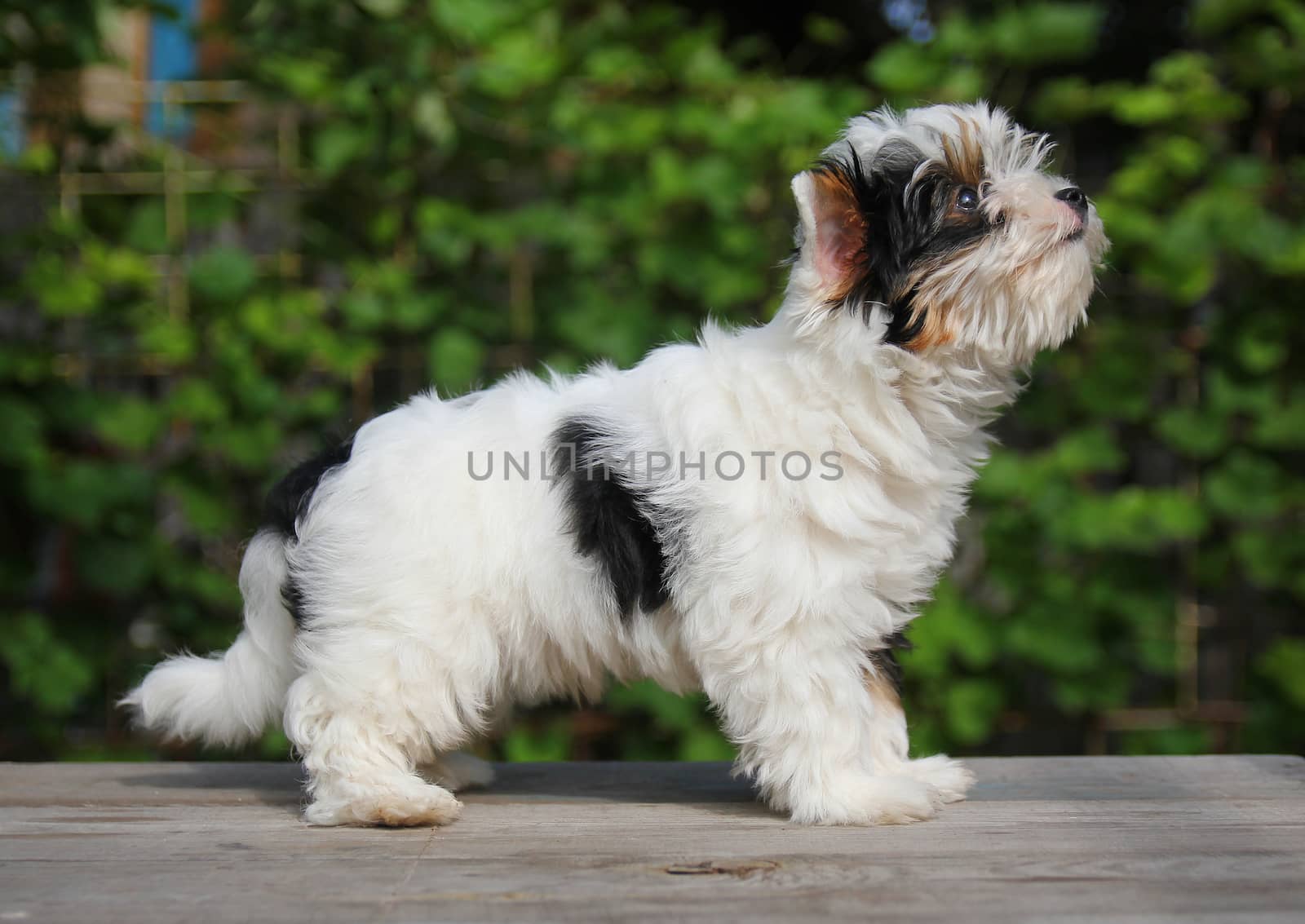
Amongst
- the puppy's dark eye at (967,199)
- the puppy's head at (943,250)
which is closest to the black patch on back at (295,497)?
the puppy's head at (943,250)

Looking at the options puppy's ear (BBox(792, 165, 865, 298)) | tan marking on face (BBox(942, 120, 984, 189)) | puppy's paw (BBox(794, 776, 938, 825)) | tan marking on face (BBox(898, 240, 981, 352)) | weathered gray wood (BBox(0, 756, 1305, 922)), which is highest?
tan marking on face (BBox(942, 120, 984, 189))

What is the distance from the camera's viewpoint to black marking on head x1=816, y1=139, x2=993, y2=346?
2.69 meters

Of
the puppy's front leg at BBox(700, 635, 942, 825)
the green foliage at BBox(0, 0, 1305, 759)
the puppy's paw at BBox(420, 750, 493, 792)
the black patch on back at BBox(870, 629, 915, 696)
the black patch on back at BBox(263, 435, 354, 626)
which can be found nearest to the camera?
the puppy's front leg at BBox(700, 635, 942, 825)

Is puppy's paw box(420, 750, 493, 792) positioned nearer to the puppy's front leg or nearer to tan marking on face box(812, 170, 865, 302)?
the puppy's front leg

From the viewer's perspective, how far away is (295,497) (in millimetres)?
2957

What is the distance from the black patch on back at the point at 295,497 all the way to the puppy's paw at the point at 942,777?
1.62 metres

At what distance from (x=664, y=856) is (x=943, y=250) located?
1499 mm

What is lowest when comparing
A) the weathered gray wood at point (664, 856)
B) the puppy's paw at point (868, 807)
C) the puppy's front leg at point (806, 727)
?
the weathered gray wood at point (664, 856)

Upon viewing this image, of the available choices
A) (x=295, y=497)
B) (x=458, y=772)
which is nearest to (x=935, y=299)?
(x=295, y=497)

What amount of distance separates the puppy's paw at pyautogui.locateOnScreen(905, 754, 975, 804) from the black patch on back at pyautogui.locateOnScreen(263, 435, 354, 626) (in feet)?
5.30

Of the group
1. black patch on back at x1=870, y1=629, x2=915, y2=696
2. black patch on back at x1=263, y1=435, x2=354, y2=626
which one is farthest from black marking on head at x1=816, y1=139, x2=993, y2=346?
black patch on back at x1=263, y1=435, x2=354, y2=626

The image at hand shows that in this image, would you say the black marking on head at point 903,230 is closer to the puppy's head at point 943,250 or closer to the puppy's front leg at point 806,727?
the puppy's head at point 943,250

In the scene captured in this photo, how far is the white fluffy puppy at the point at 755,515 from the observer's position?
267 cm

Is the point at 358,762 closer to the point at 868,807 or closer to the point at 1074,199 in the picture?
the point at 868,807
